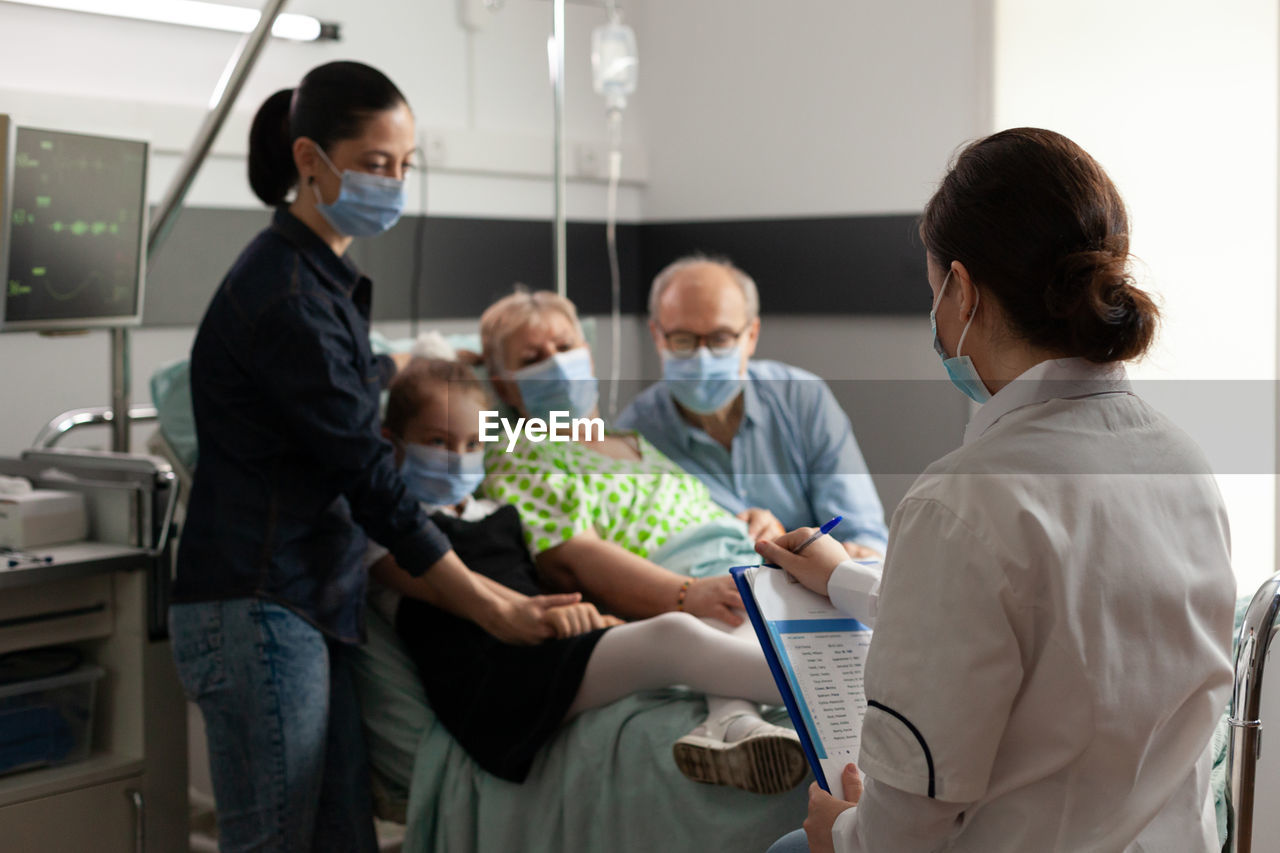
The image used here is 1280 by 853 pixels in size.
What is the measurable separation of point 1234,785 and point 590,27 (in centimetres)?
301

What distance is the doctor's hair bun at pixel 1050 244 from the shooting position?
0.92 m

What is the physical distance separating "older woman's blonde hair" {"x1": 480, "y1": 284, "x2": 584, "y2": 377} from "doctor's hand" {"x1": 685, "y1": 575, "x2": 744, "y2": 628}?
66cm

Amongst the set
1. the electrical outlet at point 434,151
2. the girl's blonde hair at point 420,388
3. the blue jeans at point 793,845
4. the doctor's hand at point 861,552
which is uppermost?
the electrical outlet at point 434,151

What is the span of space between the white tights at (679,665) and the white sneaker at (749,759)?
0.09m

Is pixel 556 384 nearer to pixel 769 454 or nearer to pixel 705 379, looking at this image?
pixel 705 379

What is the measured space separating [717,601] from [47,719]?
3.53 ft

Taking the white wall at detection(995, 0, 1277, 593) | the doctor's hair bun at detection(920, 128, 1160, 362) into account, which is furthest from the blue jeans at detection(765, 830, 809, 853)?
the white wall at detection(995, 0, 1277, 593)

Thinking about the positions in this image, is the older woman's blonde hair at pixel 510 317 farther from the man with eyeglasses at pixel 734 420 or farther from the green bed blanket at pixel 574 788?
the green bed blanket at pixel 574 788

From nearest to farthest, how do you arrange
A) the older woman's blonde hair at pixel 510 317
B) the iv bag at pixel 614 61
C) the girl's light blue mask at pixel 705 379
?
1. the older woman's blonde hair at pixel 510 317
2. the girl's light blue mask at pixel 705 379
3. the iv bag at pixel 614 61

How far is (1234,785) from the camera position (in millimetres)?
1259

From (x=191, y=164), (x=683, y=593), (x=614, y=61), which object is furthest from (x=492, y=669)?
(x=614, y=61)

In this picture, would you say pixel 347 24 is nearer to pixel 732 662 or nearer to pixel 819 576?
pixel 732 662

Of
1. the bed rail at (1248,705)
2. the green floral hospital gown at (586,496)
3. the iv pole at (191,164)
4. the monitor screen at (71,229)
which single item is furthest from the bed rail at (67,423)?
the bed rail at (1248,705)

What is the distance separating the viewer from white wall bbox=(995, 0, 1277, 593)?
257 centimetres
